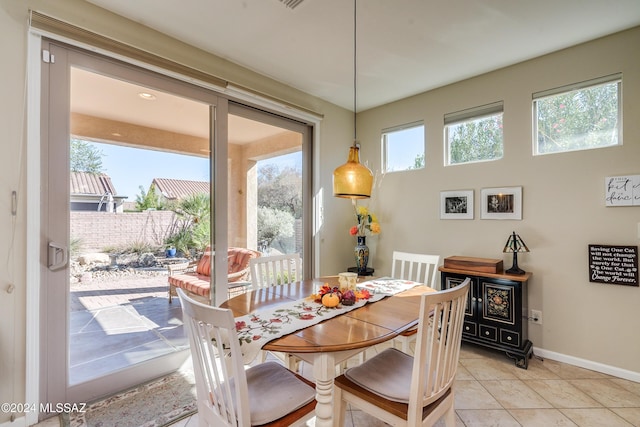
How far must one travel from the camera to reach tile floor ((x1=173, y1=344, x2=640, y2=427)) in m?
1.87

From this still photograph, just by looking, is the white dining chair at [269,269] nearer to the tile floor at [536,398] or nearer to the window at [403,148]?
the tile floor at [536,398]

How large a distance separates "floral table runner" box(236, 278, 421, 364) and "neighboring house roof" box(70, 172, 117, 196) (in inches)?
58.9

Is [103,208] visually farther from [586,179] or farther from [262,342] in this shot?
[586,179]

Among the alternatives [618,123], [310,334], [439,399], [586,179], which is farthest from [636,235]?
[310,334]

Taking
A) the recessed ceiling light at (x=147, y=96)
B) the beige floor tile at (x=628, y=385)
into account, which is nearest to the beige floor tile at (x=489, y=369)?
the beige floor tile at (x=628, y=385)

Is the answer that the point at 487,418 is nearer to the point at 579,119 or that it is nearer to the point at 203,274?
the point at 203,274

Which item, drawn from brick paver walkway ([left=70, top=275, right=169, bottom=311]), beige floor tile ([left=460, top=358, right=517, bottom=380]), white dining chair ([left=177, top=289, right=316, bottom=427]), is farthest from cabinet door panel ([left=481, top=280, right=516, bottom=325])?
brick paver walkway ([left=70, top=275, right=169, bottom=311])

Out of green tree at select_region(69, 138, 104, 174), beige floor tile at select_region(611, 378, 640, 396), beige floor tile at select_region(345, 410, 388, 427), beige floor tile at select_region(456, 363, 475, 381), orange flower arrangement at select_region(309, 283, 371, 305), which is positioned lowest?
beige floor tile at select_region(345, 410, 388, 427)

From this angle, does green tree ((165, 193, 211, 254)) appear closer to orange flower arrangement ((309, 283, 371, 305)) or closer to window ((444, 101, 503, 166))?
orange flower arrangement ((309, 283, 371, 305))

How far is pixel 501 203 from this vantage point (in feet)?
9.53

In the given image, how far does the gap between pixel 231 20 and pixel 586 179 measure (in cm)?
310

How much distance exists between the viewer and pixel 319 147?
3.62 meters

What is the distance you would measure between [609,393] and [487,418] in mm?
1058

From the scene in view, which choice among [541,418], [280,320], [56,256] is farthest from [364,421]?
[56,256]
